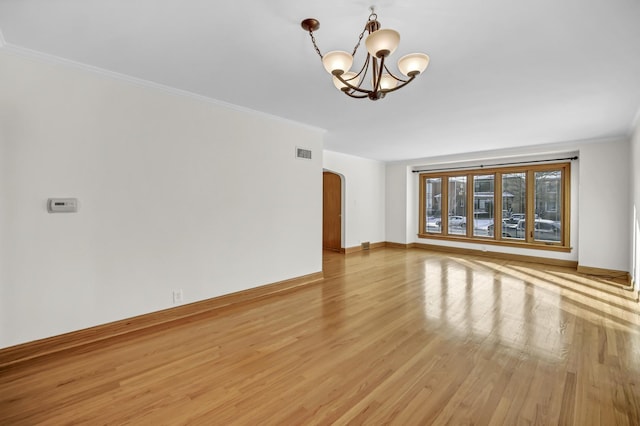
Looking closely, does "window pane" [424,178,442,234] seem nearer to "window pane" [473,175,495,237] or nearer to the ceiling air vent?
"window pane" [473,175,495,237]

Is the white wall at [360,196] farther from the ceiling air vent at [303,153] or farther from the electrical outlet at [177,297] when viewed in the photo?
the electrical outlet at [177,297]

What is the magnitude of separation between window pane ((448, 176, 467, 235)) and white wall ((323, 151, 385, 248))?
1.81 m

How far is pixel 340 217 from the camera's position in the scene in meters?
7.64

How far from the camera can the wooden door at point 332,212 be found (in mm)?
7668

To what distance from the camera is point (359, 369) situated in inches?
93.0

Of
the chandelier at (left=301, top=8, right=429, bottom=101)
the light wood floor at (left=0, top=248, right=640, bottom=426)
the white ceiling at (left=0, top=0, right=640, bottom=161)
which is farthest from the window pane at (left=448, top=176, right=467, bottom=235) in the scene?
the chandelier at (left=301, top=8, right=429, bottom=101)

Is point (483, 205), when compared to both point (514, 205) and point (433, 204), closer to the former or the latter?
point (514, 205)

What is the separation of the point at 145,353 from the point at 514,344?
3.34 m

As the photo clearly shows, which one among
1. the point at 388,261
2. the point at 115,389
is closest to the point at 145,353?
the point at 115,389

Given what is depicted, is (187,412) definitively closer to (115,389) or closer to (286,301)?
(115,389)

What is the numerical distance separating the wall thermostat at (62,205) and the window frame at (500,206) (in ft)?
25.3

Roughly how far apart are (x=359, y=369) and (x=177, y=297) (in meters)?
2.14

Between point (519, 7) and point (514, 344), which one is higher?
point (519, 7)

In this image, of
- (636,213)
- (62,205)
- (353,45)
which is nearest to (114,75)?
(62,205)
